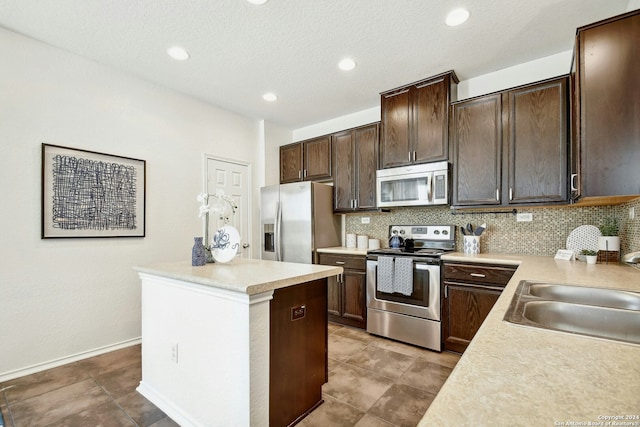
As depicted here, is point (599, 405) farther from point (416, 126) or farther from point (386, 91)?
point (386, 91)

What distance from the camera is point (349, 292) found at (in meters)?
3.45

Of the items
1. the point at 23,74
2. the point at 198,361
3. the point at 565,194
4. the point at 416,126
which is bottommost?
the point at 198,361

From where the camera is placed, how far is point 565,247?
267 centimetres

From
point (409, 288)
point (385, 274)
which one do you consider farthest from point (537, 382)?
point (385, 274)

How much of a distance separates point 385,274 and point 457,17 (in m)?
2.25

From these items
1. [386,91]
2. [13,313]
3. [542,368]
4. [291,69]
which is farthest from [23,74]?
[542,368]

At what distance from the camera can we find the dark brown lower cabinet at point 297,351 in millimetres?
1628

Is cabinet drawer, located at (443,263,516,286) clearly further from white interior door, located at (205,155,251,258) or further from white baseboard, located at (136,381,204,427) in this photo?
white interior door, located at (205,155,251,258)

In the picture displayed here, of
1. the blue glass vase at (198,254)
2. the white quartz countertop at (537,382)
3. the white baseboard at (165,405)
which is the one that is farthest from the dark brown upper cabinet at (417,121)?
the white baseboard at (165,405)

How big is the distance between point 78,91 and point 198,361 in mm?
2651

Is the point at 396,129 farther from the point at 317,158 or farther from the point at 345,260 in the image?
the point at 345,260

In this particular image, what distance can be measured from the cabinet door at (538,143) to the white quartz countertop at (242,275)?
1906 millimetres

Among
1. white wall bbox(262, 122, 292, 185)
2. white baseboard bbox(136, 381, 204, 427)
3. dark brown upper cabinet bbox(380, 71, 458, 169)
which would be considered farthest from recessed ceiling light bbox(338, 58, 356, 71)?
white baseboard bbox(136, 381, 204, 427)

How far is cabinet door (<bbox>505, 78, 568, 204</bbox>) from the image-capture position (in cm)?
244
